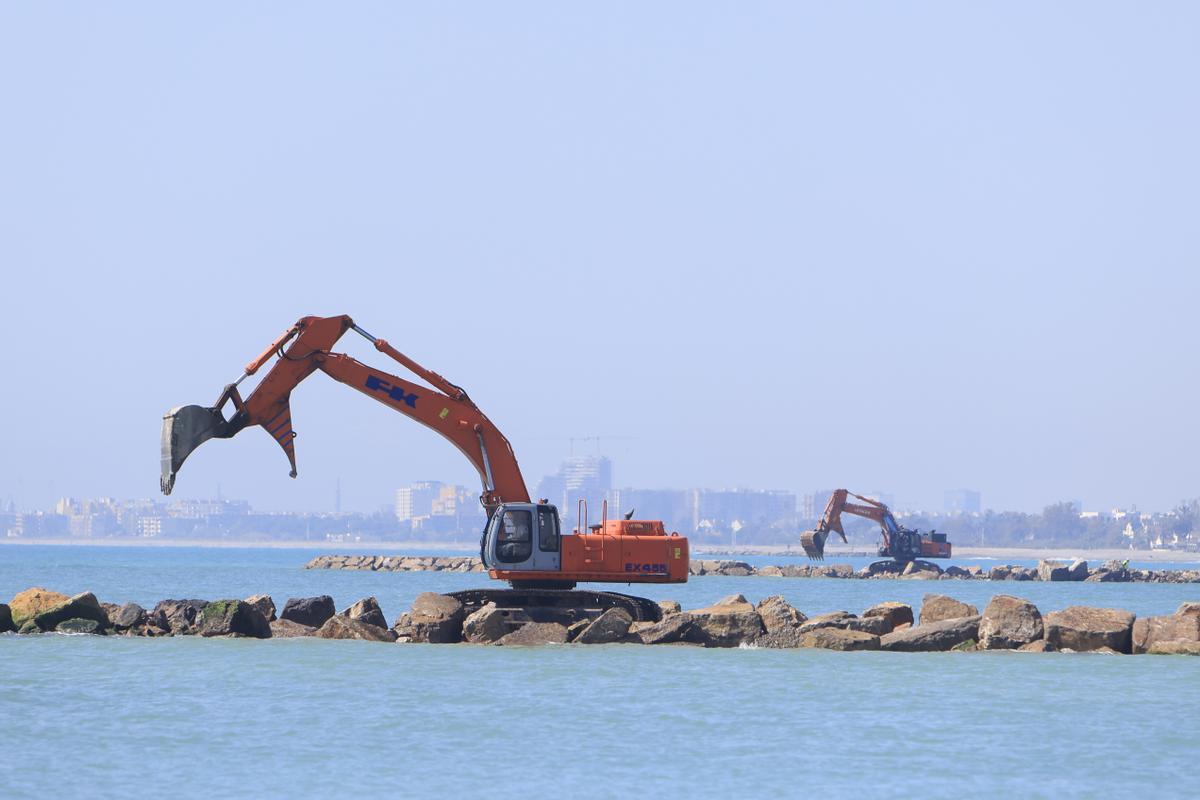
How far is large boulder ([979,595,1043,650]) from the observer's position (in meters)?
31.5

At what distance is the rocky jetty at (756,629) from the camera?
3136 centimetres

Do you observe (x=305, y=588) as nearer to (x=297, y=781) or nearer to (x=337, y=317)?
(x=337, y=317)

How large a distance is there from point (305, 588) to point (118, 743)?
180ft

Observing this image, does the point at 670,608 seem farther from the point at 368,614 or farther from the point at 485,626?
the point at 485,626

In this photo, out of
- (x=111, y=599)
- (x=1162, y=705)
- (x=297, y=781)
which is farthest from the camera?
(x=111, y=599)

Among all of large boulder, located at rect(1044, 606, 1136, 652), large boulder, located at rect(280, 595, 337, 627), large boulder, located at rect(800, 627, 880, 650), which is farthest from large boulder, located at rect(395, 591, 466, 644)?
large boulder, located at rect(1044, 606, 1136, 652)

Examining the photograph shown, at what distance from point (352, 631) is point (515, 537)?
4068mm

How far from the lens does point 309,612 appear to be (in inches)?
1350

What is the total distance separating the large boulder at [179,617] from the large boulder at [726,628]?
9.54 metres

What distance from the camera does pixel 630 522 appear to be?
32.4m

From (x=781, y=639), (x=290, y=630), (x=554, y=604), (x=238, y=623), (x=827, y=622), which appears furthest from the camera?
(x=290, y=630)

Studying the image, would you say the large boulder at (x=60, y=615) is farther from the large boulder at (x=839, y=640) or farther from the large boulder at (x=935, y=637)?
the large boulder at (x=935, y=637)

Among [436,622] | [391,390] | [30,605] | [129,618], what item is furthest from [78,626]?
[391,390]

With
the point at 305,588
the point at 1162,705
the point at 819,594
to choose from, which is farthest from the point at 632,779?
the point at 305,588
